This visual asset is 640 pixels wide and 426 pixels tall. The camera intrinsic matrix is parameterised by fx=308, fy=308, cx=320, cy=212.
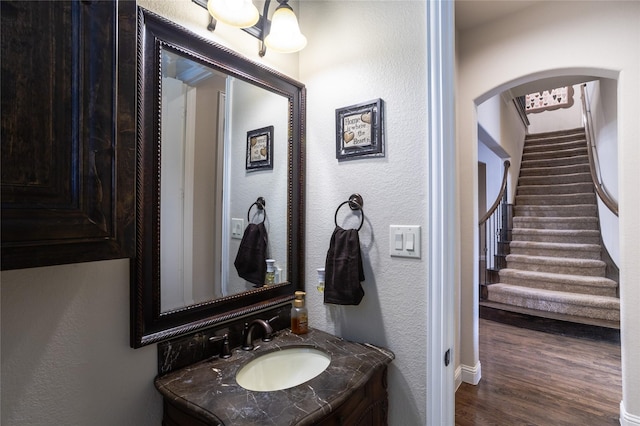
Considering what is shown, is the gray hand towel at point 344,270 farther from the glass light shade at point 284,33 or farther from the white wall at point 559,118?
the white wall at point 559,118

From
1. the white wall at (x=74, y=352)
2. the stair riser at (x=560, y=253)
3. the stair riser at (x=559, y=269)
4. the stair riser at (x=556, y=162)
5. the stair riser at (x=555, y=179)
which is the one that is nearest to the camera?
the white wall at (x=74, y=352)

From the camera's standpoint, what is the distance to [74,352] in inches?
31.7

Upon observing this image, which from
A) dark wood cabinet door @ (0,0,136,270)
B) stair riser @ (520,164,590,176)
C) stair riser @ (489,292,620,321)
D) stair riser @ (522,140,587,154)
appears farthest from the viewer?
stair riser @ (522,140,587,154)

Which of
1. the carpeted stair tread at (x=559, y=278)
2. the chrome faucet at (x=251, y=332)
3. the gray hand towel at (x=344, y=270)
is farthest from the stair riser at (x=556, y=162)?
the chrome faucet at (x=251, y=332)

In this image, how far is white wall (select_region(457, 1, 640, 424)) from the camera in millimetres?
1729

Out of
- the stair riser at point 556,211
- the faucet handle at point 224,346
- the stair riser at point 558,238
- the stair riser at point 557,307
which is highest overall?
the stair riser at point 556,211

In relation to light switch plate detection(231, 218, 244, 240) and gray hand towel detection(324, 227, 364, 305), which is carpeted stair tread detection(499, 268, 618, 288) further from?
light switch plate detection(231, 218, 244, 240)

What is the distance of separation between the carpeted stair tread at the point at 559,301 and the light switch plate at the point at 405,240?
345cm

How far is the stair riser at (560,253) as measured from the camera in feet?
13.1

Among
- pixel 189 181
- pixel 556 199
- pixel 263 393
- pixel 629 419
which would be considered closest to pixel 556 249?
pixel 556 199

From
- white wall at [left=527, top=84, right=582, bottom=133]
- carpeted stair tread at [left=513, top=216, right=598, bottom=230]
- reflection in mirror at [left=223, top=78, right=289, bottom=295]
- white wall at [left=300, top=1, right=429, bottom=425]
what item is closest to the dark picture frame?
white wall at [left=300, top=1, right=429, bottom=425]

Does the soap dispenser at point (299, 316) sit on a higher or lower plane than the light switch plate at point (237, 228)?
lower

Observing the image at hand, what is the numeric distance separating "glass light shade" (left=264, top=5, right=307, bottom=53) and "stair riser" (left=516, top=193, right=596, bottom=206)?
536cm

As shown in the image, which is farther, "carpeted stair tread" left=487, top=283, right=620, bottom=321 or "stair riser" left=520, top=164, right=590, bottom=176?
"stair riser" left=520, top=164, right=590, bottom=176
